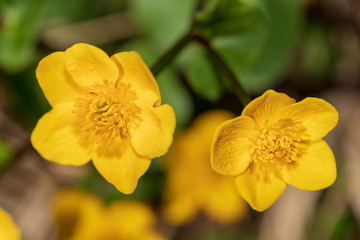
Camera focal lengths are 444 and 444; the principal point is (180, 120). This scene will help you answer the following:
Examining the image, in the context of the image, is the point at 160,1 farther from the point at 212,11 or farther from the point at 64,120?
the point at 64,120

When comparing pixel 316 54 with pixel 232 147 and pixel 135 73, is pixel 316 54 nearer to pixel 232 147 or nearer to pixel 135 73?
pixel 232 147

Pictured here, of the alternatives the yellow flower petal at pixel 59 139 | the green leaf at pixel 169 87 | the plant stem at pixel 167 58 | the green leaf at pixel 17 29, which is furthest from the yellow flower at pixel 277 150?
the green leaf at pixel 17 29

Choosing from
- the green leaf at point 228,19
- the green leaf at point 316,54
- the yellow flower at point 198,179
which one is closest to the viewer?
the green leaf at point 228,19

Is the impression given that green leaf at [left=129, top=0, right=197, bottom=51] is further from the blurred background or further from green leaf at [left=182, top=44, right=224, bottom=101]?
green leaf at [left=182, top=44, right=224, bottom=101]

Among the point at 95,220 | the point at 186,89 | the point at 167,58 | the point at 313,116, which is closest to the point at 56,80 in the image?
the point at 167,58

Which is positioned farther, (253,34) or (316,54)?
(316,54)

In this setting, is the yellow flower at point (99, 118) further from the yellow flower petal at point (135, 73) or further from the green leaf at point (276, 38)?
the green leaf at point (276, 38)
